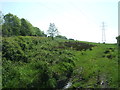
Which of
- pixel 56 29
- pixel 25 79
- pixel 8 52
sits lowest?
pixel 25 79

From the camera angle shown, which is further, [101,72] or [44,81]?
[101,72]

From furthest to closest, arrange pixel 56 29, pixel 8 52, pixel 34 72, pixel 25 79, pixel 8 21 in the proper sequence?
pixel 56 29 < pixel 8 21 < pixel 8 52 < pixel 34 72 < pixel 25 79

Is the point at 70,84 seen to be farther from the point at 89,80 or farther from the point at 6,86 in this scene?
the point at 6,86

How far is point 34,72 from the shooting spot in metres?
14.0

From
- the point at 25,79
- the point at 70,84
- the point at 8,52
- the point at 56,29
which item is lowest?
the point at 70,84

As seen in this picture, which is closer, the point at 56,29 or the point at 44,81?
the point at 44,81

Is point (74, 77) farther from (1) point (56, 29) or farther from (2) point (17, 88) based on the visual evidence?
(1) point (56, 29)

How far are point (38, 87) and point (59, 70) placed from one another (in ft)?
12.2

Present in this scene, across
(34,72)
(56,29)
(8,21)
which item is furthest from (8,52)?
(56,29)

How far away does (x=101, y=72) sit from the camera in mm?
16078

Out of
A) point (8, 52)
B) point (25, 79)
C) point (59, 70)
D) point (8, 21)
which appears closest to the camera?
point (25, 79)

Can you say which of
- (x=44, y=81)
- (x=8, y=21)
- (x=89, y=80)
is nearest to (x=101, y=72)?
(x=89, y=80)

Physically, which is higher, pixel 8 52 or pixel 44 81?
pixel 8 52

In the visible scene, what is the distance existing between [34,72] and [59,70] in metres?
2.81
